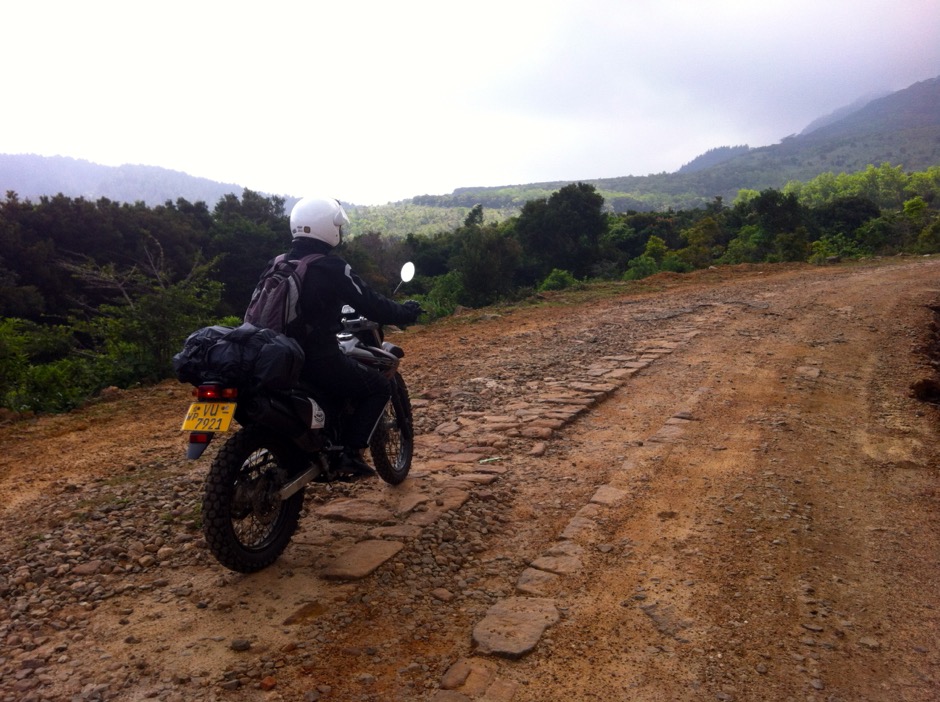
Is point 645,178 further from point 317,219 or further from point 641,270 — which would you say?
point 317,219

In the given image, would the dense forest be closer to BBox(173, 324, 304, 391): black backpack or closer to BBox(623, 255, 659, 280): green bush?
BBox(623, 255, 659, 280): green bush

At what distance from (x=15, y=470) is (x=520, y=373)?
15.4 ft

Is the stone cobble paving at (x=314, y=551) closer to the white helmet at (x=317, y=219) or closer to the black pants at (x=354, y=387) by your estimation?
the black pants at (x=354, y=387)

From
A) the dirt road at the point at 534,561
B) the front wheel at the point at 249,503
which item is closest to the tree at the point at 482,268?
the dirt road at the point at 534,561

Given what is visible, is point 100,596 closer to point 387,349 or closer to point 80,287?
point 387,349

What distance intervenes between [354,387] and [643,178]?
157701 mm

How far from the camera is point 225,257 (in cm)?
2686

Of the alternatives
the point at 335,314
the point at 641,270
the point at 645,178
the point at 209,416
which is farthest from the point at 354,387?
the point at 645,178

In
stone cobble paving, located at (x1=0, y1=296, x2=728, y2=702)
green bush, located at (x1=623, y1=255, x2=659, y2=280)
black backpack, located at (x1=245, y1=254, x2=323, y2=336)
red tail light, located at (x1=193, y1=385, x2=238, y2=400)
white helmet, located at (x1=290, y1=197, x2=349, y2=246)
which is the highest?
white helmet, located at (x1=290, y1=197, x2=349, y2=246)

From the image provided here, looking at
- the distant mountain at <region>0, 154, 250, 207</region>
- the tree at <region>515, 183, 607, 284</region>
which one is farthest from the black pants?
the distant mountain at <region>0, 154, 250, 207</region>

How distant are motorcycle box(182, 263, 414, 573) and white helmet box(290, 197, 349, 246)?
583 mm

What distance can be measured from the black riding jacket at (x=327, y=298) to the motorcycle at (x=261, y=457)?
0.26m

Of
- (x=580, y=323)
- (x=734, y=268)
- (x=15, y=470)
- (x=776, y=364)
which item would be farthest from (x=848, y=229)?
(x=15, y=470)

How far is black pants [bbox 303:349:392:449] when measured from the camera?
143 inches
